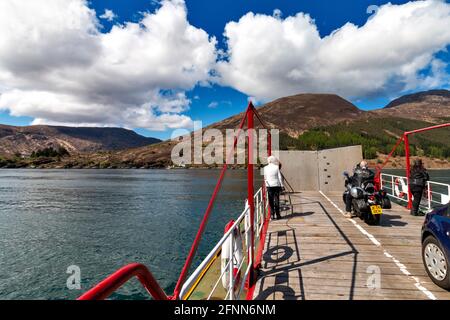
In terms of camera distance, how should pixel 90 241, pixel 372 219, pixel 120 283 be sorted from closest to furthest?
1. pixel 120 283
2. pixel 372 219
3. pixel 90 241

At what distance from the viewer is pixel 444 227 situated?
443cm

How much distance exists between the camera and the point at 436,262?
15.7 feet

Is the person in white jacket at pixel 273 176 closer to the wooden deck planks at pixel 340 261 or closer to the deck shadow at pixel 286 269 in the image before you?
the wooden deck planks at pixel 340 261

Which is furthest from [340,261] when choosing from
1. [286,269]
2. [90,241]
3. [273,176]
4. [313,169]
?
[90,241]

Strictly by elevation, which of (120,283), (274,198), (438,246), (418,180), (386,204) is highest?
(418,180)

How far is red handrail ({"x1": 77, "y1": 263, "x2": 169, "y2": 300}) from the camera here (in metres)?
1.76

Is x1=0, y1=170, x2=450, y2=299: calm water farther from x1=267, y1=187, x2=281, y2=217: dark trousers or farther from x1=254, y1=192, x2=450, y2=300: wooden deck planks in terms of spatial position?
x1=254, y1=192, x2=450, y2=300: wooden deck planks

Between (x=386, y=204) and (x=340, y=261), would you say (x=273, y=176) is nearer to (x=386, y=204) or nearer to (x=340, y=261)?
(x=340, y=261)

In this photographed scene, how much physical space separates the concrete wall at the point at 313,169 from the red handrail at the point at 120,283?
1623 cm

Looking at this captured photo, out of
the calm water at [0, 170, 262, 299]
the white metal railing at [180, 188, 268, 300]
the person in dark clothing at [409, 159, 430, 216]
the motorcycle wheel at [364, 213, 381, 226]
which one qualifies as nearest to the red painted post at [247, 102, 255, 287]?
the white metal railing at [180, 188, 268, 300]

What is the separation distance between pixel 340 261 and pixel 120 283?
5584 millimetres

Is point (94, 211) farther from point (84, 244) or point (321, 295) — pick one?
point (321, 295)

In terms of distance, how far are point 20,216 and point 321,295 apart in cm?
3041

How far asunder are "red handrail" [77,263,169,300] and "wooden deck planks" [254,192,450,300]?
9.51ft
